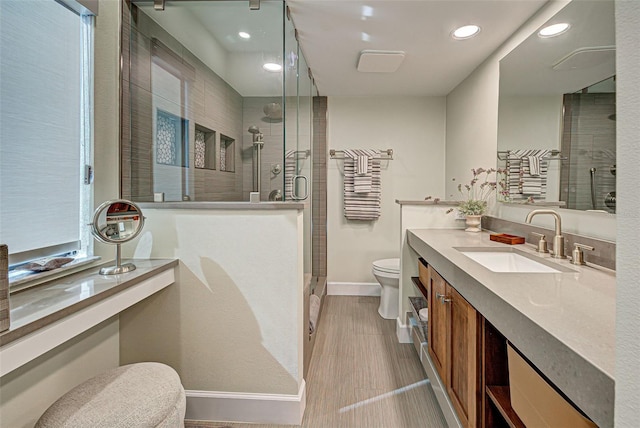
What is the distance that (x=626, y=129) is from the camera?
508 millimetres

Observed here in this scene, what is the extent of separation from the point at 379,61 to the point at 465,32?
69 centimetres

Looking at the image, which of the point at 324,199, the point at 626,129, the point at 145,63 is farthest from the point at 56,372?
the point at 324,199

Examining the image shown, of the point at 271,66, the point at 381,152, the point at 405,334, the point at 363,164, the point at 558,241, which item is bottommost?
the point at 405,334

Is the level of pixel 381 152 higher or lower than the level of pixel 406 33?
lower

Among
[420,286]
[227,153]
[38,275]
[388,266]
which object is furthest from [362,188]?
[38,275]

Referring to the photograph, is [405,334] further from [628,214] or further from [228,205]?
[628,214]

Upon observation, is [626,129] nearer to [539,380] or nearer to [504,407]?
[539,380]

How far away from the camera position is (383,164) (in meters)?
3.91

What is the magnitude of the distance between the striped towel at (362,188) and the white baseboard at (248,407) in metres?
2.29

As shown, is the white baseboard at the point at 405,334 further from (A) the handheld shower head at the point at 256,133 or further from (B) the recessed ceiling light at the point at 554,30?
(B) the recessed ceiling light at the point at 554,30

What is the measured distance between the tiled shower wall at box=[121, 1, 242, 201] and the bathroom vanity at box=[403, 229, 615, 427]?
1.22 meters

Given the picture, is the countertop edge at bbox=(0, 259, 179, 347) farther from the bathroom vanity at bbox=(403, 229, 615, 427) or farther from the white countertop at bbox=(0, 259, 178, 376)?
the bathroom vanity at bbox=(403, 229, 615, 427)

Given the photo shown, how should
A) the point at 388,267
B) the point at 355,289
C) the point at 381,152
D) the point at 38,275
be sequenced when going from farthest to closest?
the point at 355,289 → the point at 381,152 → the point at 388,267 → the point at 38,275

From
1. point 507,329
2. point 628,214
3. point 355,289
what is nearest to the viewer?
point 628,214
